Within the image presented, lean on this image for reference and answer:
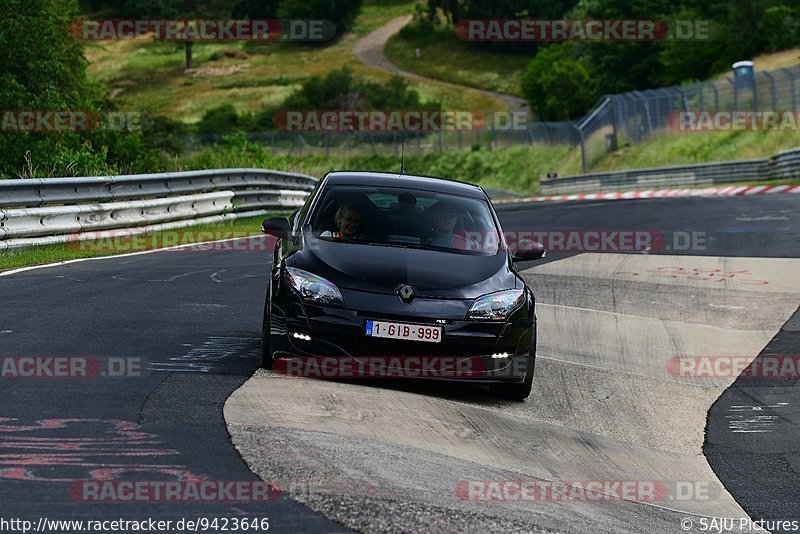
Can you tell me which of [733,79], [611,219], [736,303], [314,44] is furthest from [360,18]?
[736,303]

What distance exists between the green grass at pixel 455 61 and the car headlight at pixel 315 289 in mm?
110250

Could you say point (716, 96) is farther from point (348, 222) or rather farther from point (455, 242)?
point (348, 222)

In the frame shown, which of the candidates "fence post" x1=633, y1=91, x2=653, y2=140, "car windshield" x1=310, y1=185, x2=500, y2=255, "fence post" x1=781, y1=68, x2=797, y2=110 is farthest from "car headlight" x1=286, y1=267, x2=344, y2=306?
"fence post" x1=633, y1=91, x2=653, y2=140

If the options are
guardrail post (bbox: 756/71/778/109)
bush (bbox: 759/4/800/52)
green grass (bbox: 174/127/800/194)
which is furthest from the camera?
bush (bbox: 759/4/800/52)

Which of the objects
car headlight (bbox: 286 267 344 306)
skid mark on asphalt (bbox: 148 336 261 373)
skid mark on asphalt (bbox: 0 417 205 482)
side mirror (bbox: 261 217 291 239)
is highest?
side mirror (bbox: 261 217 291 239)

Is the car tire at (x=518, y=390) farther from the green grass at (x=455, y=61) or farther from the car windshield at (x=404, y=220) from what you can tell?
the green grass at (x=455, y=61)

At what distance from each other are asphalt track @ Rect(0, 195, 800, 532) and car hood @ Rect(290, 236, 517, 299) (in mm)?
706

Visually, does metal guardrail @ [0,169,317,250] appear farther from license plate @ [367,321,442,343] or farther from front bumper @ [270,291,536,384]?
license plate @ [367,321,442,343]

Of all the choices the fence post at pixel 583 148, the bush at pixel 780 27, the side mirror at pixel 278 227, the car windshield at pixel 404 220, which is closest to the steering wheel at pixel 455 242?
the car windshield at pixel 404 220

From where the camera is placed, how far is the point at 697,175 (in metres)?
44.2

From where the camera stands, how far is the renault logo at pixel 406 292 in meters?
8.37

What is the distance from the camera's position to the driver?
937 cm

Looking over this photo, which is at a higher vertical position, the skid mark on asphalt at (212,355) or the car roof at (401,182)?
the car roof at (401,182)

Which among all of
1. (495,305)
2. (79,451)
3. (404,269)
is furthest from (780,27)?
(79,451)
